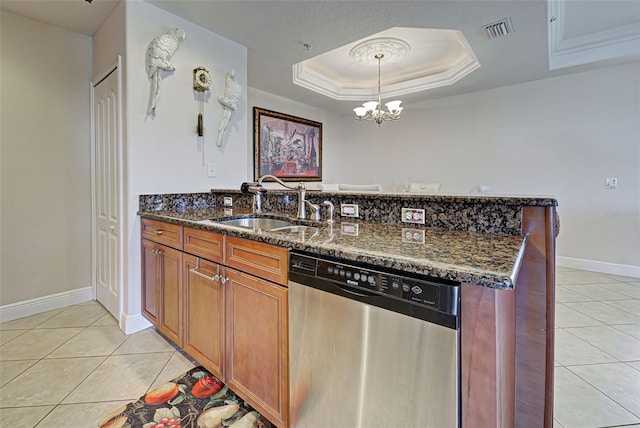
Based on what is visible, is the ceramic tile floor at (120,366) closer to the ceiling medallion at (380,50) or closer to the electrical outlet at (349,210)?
the electrical outlet at (349,210)

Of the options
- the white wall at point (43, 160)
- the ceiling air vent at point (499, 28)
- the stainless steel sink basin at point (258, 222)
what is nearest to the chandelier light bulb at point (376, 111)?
the ceiling air vent at point (499, 28)

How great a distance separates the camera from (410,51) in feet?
11.7

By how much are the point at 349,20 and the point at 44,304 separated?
3.59 meters

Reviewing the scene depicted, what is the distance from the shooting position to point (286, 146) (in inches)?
→ 183

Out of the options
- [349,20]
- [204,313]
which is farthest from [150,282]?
[349,20]

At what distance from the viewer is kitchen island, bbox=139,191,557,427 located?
72 cm

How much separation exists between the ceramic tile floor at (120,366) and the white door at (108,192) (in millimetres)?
249

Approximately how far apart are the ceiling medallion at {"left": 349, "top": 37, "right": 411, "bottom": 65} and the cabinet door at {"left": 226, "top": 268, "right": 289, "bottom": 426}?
10.2ft

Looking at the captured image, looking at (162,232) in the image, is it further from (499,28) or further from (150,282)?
(499,28)

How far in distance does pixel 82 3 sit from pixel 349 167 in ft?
14.6

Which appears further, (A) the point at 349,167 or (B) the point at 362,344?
(A) the point at 349,167

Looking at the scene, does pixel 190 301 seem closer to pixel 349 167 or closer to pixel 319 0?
pixel 319 0

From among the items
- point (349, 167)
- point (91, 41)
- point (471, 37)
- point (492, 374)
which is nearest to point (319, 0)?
point (471, 37)

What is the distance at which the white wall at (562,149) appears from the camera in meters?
3.51
